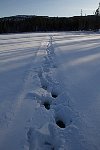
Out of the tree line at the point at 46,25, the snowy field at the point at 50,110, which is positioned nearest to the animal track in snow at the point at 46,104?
the snowy field at the point at 50,110

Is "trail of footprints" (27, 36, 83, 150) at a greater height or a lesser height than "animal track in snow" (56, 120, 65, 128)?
greater

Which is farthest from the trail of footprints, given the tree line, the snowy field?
the tree line

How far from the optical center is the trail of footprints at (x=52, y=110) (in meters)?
3.59

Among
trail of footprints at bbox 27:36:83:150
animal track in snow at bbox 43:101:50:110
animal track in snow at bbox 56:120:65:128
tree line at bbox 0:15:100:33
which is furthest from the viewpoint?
tree line at bbox 0:15:100:33

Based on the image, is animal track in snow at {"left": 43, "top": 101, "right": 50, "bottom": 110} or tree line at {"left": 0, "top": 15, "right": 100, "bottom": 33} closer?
animal track in snow at {"left": 43, "top": 101, "right": 50, "bottom": 110}

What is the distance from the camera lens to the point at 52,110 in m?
4.67

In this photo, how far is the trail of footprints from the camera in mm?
3588

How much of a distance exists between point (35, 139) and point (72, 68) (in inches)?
197

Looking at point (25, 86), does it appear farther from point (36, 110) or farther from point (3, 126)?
point (3, 126)

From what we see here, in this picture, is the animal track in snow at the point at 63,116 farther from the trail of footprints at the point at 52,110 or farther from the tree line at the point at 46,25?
the tree line at the point at 46,25

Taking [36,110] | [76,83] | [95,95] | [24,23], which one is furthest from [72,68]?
[24,23]

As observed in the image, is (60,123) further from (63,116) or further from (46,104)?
(46,104)

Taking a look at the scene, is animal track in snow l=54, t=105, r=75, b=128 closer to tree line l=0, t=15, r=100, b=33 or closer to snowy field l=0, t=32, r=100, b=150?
snowy field l=0, t=32, r=100, b=150

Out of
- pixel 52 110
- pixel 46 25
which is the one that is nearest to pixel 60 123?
pixel 52 110
